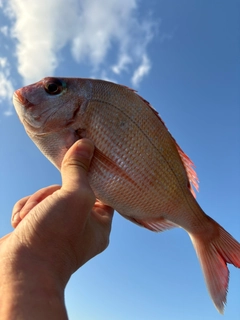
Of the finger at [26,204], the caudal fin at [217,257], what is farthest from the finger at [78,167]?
the caudal fin at [217,257]

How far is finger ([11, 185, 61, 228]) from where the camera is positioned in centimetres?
254

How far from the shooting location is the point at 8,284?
5.92 feet

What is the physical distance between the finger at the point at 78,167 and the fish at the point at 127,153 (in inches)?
4.1

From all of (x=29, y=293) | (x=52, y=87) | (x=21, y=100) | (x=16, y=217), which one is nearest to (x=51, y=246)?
(x=29, y=293)

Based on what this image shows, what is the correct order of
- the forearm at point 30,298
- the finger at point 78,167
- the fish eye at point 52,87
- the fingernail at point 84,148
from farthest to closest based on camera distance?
the fish eye at point 52,87 < the fingernail at point 84,148 < the finger at point 78,167 < the forearm at point 30,298

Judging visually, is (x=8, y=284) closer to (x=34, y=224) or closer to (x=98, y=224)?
(x=34, y=224)

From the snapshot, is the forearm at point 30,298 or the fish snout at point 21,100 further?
the fish snout at point 21,100

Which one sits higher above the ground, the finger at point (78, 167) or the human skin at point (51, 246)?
the finger at point (78, 167)

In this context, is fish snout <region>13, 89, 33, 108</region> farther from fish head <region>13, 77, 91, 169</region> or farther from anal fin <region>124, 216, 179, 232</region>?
anal fin <region>124, 216, 179, 232</region>

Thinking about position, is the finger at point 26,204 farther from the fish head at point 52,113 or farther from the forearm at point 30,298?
the forearm at point 30,298

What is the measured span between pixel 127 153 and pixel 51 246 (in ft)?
3.04

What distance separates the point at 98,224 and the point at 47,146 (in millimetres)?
791

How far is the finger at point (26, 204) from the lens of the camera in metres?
2.54

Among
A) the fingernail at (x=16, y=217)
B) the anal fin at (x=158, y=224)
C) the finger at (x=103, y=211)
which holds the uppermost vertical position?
the finger at (x=103, y=211)
